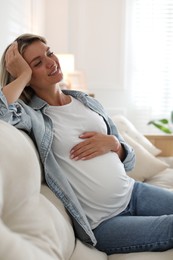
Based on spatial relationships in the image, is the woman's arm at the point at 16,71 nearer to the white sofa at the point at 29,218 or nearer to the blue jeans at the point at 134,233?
the white sofa at the point at 29,218

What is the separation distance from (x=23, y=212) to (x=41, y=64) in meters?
0.69

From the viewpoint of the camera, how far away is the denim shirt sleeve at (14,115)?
131 cm

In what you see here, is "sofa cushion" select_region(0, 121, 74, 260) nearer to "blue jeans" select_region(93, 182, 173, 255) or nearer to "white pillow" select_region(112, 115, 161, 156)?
"blue jeans" select_region(93, 182, 173, 255)

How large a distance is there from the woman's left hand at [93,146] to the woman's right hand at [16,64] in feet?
0.96

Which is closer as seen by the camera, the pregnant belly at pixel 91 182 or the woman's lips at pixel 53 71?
the pregnant belly at pixel 91 182

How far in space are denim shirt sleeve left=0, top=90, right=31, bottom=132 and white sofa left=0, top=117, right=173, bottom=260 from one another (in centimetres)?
11

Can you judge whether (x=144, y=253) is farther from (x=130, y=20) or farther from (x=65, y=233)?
(x=130, y=20)

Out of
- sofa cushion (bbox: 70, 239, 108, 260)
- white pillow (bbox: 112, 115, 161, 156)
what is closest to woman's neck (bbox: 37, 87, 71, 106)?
sofa cushion (bbox: 70, 239, 108, 260)

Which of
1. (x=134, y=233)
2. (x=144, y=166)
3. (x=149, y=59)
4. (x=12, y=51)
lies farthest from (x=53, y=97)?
(x=149, y=59)

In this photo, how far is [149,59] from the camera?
493cm

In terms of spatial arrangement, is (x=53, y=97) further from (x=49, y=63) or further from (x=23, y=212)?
(x=23, y=212)

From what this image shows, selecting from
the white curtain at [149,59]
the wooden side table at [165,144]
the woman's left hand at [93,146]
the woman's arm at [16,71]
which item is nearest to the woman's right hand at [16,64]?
the woman's arm at [16,71]

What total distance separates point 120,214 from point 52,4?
12.0 feet

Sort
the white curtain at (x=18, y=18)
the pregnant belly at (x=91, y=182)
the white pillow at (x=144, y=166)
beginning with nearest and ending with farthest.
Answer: the pregnant belly at (x=91, y=182), the white pillow at (x=144, y=166), the white curtain at (x=18, y=18)
